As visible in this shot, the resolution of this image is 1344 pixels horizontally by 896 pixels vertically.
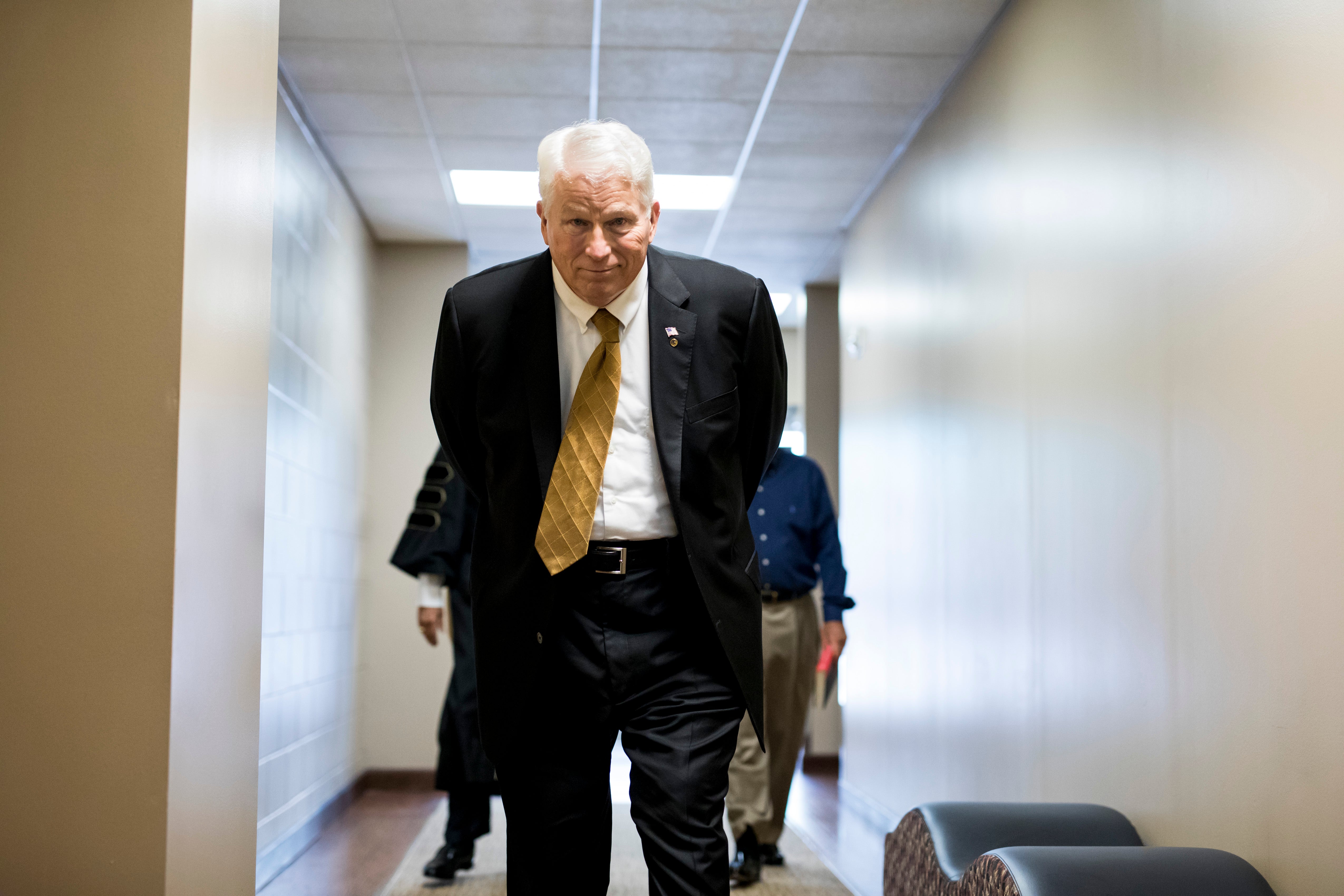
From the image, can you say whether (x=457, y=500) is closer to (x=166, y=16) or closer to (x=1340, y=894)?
(x=166, y=16)

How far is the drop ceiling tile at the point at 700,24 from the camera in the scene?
374 cm

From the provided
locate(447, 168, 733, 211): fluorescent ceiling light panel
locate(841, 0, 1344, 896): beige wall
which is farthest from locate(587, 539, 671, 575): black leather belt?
locate(447, 168, 733, 211): fluorescent ceiling light panel

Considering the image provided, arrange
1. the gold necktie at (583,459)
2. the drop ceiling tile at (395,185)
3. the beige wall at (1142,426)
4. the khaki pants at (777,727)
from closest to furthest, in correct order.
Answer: the gold necktie at (583,459), the beige wall at (1142,426), the khaki pants at (777,727), the drop ceiling tile at (395,185)

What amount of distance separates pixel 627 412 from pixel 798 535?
102 inches

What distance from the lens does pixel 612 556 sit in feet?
5.42

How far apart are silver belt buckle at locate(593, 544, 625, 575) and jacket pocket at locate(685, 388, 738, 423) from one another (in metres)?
0.20

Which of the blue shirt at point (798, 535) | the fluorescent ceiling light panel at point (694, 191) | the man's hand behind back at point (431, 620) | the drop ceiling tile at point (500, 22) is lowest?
the man's hand behind back at point (431, 620)

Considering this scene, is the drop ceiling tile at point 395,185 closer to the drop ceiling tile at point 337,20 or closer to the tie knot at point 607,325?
the drop ceiling tile at point 337,20

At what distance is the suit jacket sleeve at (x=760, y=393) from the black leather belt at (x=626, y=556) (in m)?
0.22

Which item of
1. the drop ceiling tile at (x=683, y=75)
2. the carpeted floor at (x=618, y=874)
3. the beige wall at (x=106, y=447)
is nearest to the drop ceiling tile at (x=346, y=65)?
the drop ceiling tile at (x=683, y=75)

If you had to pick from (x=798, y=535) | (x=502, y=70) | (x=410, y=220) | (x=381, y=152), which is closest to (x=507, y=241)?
(x=410, y=220)

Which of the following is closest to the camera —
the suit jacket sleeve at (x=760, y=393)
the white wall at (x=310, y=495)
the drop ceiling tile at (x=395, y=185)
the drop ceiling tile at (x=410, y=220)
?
the suit jacket sleeve at (x=760, y=393)

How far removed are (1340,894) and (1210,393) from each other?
3.00 feet

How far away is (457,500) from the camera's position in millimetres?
3801
